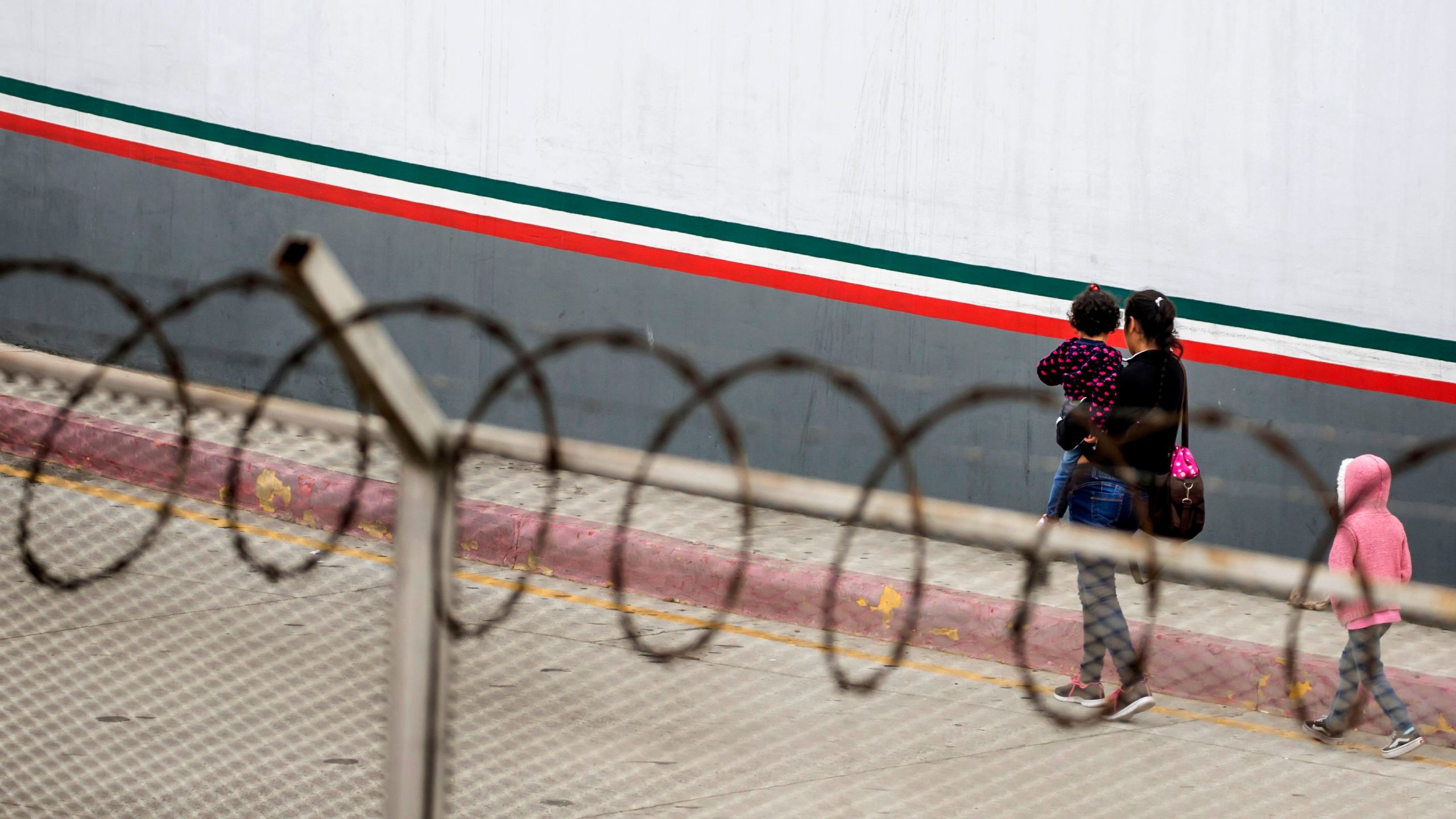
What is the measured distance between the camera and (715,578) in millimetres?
8055

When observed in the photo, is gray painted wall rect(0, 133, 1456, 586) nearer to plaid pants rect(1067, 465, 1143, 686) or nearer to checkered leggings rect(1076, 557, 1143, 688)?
plaid pants rect(1067, 465, 1143, 686)

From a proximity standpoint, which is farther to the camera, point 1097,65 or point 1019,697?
point 1097,65

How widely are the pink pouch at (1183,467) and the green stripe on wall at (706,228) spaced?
1918 mm

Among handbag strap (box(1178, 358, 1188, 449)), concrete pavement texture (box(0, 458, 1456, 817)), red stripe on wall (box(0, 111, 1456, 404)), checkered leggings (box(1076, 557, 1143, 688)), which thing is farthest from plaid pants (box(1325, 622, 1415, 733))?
red stripe on wall (box(0, 111, 1456, 404))

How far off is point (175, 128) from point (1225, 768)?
8.18 metres

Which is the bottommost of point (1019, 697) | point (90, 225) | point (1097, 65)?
point (1019, 697)

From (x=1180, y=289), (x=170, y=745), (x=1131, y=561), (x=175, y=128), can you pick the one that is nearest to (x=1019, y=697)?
(x=1180, y=289)

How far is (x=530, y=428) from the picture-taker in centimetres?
1006

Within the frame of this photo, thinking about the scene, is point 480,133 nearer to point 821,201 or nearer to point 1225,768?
point 821,201

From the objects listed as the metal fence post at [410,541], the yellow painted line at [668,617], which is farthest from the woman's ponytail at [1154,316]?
the metal fence post at [410,541]

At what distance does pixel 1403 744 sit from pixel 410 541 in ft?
15.6

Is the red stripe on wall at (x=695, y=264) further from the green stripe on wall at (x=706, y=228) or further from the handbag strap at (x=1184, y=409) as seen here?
the handbag strap at (x=1184, y=409)

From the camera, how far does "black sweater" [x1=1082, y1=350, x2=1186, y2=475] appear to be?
249 inches

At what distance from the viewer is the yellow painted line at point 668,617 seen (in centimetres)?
655
